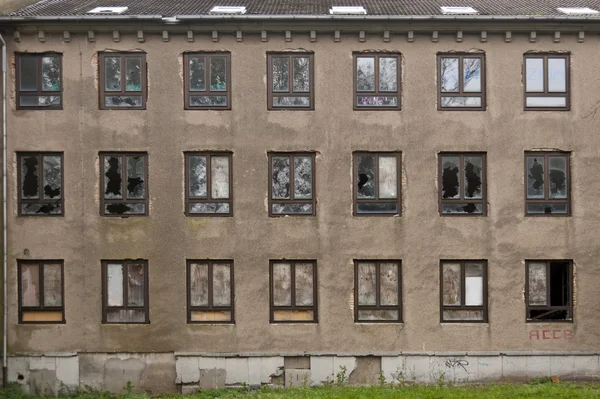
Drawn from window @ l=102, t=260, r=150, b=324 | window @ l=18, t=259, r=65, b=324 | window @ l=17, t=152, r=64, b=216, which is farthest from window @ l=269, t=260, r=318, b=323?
window @ l=17, t=152, r=64, b=216

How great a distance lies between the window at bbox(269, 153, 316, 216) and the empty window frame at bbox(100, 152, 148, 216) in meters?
3.77

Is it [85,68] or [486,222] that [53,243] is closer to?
[85,68]

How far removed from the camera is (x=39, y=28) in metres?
16.9

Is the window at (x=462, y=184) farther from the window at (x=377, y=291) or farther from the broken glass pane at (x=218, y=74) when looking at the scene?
the broken glass pane at (x=218, y=74)

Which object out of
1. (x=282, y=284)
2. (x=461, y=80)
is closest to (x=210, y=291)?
(x=282, y=284)

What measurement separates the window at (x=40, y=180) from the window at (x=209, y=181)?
3.82m

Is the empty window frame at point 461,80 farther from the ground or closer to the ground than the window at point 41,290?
farther from the ground

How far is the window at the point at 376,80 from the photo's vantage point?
17.1 m

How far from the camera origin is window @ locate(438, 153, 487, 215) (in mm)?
17109

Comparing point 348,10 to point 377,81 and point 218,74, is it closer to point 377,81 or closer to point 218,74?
point 377,81

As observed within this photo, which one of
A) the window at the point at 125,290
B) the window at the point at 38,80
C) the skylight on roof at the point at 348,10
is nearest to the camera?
the skylight on roof at the point at 348,10

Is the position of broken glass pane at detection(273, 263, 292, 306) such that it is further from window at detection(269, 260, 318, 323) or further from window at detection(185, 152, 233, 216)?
window at detection(185, 152, 233, 216)

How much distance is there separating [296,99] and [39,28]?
778 centimetres

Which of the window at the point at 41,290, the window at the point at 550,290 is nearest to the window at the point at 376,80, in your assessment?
the window at the point at 550,290
